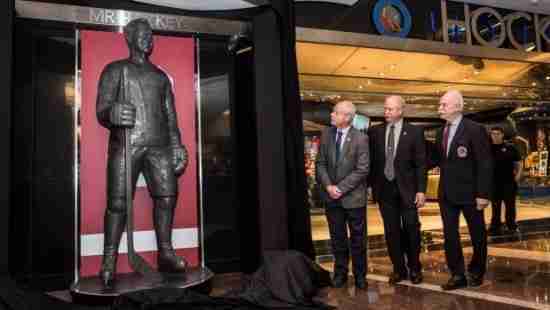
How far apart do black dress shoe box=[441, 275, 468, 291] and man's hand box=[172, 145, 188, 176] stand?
193cm

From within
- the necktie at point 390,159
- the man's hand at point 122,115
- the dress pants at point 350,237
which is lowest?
the dress pants at point 350,237

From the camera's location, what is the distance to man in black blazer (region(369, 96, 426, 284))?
291 centimetres

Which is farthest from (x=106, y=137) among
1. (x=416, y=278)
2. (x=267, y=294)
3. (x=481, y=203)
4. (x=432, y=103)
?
(x=432, y=103)

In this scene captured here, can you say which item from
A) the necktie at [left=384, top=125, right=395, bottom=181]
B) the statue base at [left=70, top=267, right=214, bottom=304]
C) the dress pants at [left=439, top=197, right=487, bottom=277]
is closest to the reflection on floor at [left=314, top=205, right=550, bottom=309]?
the dress pants at [left=439, top=197, right=487, bottom=277]

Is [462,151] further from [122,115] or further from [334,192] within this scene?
[122,115]

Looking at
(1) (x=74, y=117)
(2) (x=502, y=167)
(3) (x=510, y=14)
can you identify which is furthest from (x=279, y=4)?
(3) (x=510, y=14)

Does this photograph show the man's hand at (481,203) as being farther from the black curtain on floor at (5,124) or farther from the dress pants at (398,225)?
the black curtain on floor at (5,124)

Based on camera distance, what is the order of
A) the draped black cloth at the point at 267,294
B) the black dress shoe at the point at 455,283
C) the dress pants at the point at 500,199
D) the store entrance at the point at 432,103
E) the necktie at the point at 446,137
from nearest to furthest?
the draped black cloth at the point at 267,294, the black dress shoe at the point at 455,283, the necktie at the point at 446,137, the store entrance at the point at 432,103, the dress pants at the point at 500,199

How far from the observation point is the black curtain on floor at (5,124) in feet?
7.79

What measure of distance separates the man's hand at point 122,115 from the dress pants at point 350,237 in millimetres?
1489

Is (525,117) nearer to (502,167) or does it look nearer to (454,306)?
(502,167)

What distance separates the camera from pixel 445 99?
2.89 m

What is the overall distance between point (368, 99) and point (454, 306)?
152 inches

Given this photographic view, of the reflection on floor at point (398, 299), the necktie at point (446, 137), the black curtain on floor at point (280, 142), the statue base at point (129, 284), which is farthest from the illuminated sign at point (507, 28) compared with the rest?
the statue base at point (129, 284)
